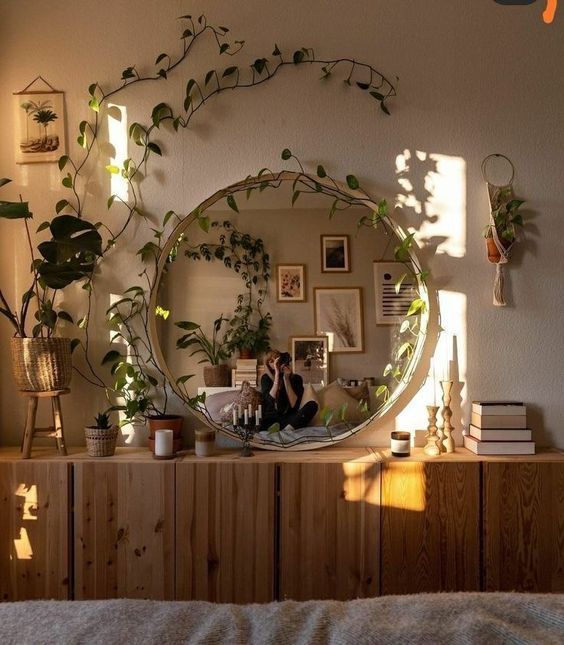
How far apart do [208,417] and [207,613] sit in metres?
1.25

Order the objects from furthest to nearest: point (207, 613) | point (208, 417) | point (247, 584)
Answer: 1. point (208, 417)
2. point (247, 584)
3. point (207, 613)

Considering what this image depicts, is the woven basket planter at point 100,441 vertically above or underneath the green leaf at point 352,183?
underneath

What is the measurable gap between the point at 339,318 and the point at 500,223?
714 mm

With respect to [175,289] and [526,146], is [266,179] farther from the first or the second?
[526,146]

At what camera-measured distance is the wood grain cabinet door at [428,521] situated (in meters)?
2.17

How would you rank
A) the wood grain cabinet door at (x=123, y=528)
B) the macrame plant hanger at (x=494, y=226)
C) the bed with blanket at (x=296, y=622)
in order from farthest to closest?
1. the macrame plant hanger at (x=494, y=226)
2. the wood grain cabinet door at (x=123, y=528)
3. the bed with blanket at (x=296, y=622)

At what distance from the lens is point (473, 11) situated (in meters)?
2.47

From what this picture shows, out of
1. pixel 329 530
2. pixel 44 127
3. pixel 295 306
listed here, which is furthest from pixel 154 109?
pixel 329 530

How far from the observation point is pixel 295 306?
94.3 inches

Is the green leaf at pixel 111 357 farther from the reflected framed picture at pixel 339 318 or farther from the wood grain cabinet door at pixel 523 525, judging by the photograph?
the wood grain cabinet door at pixel 523 525

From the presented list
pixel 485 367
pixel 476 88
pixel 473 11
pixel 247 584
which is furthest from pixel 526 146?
pixel 247 584

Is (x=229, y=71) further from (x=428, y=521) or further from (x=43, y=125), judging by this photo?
(x=428, y=521)

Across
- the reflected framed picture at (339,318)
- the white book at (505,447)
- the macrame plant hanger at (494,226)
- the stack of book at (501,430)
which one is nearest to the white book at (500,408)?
the stack of book at (501,430)

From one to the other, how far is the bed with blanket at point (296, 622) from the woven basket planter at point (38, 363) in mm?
1114
